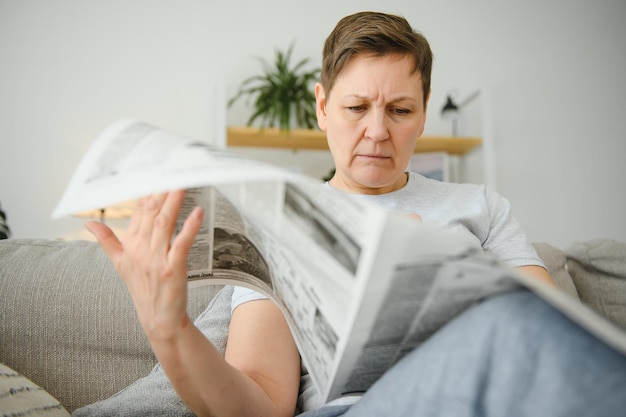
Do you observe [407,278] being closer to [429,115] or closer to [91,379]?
[91,379]

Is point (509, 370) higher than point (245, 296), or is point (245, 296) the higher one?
point (509, 370)

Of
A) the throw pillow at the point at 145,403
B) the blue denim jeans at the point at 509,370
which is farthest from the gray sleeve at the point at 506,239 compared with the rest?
the throw pillow at the point at 145,403

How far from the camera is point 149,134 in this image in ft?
1.52

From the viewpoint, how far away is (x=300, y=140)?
8.01 ft

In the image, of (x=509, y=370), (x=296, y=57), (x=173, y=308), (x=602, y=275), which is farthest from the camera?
(x=296, y=57)

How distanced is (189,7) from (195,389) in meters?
2.48

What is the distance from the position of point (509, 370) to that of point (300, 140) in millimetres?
2158

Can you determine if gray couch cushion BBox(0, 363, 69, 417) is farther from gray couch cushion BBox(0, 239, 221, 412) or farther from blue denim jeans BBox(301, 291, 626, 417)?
blue denim jeans BBox(301, 291, 626, 417)

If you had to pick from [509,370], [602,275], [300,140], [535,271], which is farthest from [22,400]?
[300,140]

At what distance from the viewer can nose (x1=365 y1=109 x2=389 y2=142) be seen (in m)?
0.81

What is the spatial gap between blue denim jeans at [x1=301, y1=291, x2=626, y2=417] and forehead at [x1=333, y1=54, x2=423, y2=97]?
1.69 ft

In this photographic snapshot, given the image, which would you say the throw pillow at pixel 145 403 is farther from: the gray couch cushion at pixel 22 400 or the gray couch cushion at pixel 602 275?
the gray couch cushion at pixel 602 275

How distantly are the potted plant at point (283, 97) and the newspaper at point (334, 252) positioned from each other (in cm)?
186

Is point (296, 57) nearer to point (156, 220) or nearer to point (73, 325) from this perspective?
point (73, 325)
